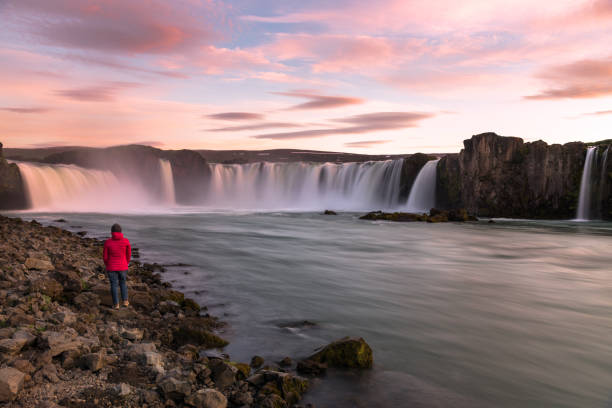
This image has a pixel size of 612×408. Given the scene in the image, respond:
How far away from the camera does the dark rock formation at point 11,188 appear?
47375mm

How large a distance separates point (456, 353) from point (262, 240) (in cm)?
1890

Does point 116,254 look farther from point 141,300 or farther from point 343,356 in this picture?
point 343,356

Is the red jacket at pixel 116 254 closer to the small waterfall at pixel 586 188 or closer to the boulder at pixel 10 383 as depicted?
the boulder at pixel 10 383

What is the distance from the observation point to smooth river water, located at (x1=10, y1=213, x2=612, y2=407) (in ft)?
19.6

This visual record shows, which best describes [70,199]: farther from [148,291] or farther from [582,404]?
[582,404]

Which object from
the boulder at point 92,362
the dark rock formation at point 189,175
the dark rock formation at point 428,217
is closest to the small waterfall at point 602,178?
the dark rock formation at point 428,217

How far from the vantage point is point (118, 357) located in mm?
5203

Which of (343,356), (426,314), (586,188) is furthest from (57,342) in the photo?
(586,188)

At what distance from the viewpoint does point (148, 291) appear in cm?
925

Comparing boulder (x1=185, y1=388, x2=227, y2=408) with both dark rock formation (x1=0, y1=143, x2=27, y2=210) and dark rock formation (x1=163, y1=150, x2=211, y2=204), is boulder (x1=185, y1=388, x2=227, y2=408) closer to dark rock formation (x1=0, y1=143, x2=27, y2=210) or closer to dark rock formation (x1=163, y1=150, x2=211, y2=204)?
dark rock formation (x1=0, y1=143, x2=27, y2=210)

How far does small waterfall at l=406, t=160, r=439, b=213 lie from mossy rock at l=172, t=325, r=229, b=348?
52328mm

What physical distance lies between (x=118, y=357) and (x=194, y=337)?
1.76 m

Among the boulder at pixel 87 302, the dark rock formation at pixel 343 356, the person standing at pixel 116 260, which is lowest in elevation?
the dark rock formation at pixel 343 356

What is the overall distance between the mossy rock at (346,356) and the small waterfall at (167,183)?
7753cm
